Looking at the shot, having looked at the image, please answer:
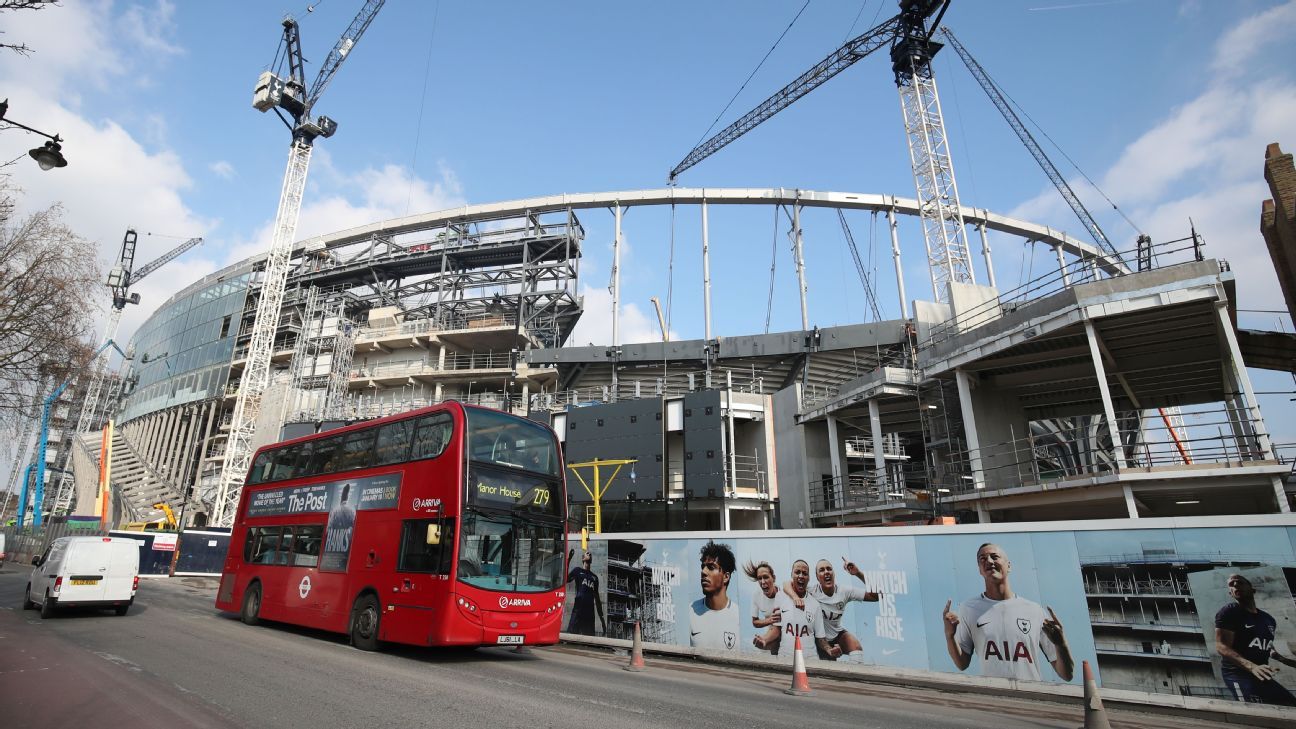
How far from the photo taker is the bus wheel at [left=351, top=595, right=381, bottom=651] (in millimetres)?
11195

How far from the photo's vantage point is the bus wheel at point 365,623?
11.2 meters

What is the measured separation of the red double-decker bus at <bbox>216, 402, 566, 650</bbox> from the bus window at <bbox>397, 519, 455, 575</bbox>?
21mm

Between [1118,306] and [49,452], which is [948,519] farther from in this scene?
[49,452]

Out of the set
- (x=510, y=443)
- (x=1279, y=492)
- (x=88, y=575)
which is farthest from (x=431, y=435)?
(x=1279, y=492)

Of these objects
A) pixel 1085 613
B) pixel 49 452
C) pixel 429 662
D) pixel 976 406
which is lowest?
pixel 429 662

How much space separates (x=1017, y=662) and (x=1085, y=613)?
4.08ft

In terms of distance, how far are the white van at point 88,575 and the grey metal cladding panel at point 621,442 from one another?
18.4 m

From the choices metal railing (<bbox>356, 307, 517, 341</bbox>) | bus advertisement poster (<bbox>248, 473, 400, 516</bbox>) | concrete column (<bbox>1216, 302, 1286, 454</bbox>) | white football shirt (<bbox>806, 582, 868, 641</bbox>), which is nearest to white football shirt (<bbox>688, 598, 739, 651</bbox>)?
white football shirt (<bbox>806, 582, 868, 641</bbox>)

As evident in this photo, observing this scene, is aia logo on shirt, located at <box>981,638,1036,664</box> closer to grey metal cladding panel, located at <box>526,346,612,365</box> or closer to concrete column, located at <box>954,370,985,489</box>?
concrete column, located at <box>954,370,985,489</box>

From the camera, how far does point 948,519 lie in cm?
1706

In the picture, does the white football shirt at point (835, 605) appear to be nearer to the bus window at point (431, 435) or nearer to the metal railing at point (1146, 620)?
the metal railing at point (1146, 620)

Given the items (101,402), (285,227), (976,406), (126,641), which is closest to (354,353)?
(285,227)

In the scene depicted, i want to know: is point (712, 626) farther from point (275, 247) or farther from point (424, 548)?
point (275, 247)

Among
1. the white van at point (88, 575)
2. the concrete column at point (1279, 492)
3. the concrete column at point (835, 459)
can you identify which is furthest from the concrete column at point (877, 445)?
the white van at point (88, 575)
